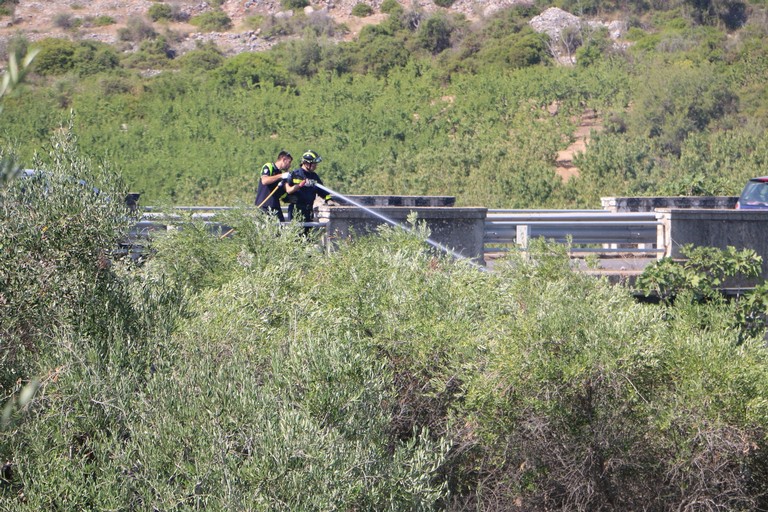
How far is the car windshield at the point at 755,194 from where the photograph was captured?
44.9 ft

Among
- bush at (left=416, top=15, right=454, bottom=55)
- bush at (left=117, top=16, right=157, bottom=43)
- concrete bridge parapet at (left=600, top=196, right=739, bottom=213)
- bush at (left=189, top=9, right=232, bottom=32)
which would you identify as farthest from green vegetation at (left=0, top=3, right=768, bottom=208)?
concrete bridge parapet at (left=600, top=196, right=739, bottom=213)

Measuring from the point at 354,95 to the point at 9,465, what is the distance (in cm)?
3552

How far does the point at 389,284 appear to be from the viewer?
7.37 meters

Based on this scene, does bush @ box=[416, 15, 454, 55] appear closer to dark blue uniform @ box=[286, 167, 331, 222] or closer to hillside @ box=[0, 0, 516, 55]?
hillside @ box=[0, 0, 516, 55]

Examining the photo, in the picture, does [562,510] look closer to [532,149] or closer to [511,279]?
[511,279]

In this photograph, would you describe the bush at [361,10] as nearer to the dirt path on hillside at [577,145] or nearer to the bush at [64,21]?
the bush at [64,21]

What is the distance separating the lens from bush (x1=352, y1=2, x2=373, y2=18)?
57656 mm

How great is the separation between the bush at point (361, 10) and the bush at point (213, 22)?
7.48 m

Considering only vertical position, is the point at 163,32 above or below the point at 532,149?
above

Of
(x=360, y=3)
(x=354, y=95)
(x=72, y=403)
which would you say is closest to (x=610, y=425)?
(x=72, y=403)

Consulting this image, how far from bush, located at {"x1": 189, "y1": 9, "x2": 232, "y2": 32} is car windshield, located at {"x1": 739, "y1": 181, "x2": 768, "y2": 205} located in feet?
150

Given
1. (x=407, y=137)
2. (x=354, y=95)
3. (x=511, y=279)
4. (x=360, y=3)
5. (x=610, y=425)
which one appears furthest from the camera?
(x=360, y=3)

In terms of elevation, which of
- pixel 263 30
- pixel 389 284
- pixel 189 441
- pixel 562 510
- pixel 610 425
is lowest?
pixel 562 510

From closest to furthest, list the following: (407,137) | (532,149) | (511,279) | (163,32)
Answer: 1. (511,279)
2. (532,149)
3. (407,137)
4. (163,32)
